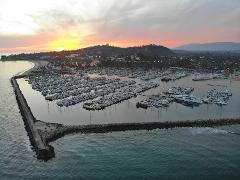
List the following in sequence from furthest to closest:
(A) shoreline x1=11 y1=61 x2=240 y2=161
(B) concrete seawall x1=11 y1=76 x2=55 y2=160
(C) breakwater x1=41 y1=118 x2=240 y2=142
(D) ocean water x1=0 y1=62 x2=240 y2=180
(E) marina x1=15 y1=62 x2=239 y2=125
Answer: (E) marina x1=15 y1=62 x2=239 y2=125, (C) breakwater x1=41 y1=118 x2=240 y2=142, (A) shoreline x1=11 y1=61 x2=240 y2=161, (B) concrete seawall x1=11 y1=76 x2=55 y2=160, (D) ocean water x1=0 y1=62 x2=240 y2=180

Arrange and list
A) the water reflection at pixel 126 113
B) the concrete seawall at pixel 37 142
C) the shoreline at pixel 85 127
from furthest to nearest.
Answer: the water reflection at pixel 126 113, the shoreline at pixel 85 127, the concrete seawall at pixel 37 142

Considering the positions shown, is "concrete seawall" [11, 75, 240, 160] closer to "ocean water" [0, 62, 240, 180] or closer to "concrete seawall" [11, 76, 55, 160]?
"concrete seawall" [11, 76, 55, 160]

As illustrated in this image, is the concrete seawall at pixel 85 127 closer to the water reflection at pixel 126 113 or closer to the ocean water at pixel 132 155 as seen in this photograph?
the ocean water at pixel 132 155

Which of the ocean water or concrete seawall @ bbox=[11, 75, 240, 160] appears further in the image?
concrete seawall @ bbox=[11, 75, 240, 160]

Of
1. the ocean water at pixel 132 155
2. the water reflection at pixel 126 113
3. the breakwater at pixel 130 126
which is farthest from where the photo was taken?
the water reflection at pixel 126 113

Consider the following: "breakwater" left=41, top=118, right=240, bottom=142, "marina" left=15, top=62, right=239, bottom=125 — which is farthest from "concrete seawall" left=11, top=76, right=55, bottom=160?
"marina" left=15, top=62, right=239, bottom=125

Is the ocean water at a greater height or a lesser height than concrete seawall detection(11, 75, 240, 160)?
lesser

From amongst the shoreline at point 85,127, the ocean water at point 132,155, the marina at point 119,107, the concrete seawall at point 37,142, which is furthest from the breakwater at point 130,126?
the marina at point 119,107

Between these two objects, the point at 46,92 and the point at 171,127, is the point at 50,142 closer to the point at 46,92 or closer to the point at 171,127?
the point at 171,127

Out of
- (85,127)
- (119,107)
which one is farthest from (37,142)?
(119,107)
